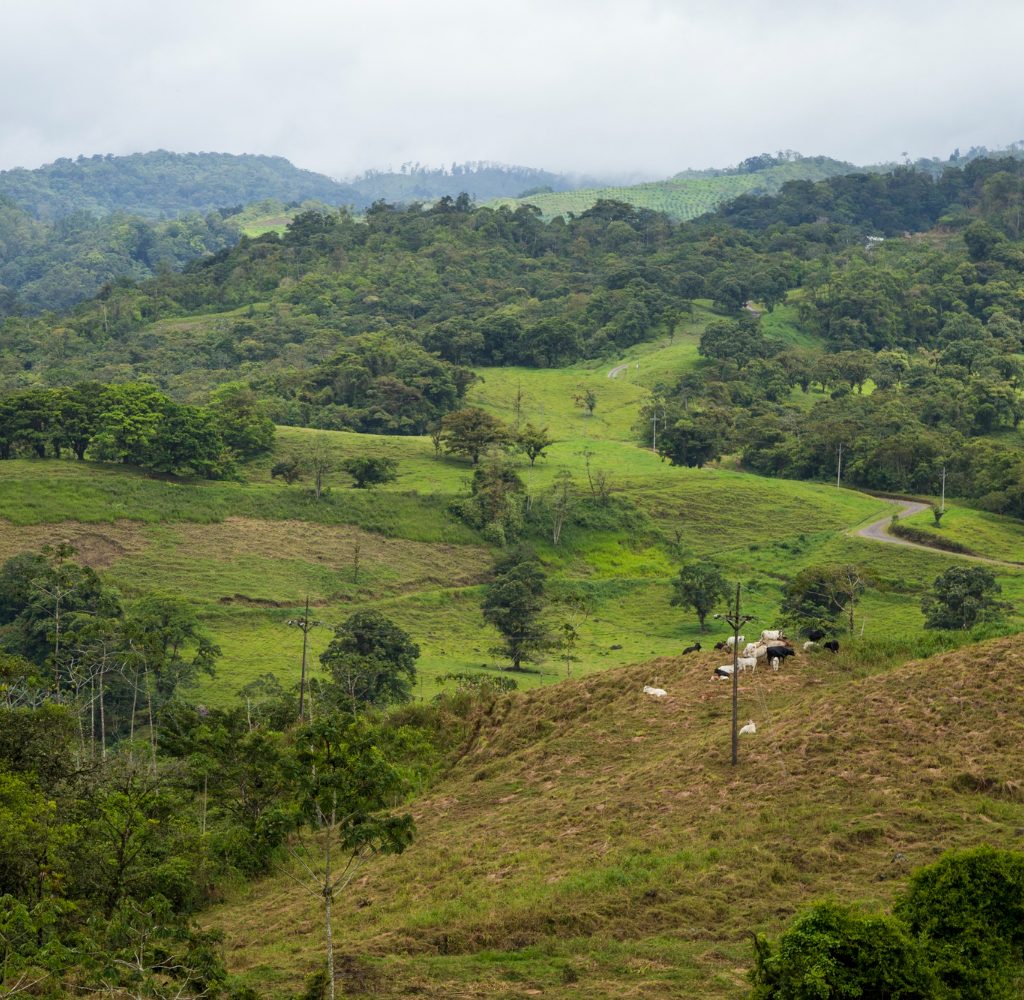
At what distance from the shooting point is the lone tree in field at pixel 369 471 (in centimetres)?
8081

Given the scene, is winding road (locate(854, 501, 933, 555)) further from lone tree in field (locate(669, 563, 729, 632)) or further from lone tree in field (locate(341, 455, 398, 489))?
lone tree in field (locate(341, 455, 398, 489))

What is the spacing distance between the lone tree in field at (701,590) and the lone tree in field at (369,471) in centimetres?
2348

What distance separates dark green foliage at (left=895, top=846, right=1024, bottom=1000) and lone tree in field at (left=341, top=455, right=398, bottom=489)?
64.9 m

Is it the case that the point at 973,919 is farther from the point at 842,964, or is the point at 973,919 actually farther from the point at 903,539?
the point at 903,539

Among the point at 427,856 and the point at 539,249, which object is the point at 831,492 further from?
the point at 539,249

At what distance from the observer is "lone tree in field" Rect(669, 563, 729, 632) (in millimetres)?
65750

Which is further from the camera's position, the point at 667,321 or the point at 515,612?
the point at 667,321

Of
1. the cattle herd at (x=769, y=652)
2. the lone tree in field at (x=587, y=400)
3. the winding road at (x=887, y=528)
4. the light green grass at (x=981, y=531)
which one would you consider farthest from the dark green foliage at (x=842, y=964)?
the lone tree in field at (x=587, y=400)

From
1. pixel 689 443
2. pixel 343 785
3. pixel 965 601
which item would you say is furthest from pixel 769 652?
pixel 689 443

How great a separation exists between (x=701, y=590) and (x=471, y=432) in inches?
1109

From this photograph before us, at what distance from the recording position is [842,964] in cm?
1620

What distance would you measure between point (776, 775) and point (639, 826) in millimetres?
3534

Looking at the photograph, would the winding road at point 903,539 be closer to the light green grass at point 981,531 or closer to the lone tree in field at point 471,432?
the light green grass at point 981,531

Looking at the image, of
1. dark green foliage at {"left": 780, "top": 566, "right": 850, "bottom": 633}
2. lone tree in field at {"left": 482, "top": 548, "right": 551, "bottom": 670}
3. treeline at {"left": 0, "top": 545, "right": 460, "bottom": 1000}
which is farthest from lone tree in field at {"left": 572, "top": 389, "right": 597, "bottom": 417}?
treeline at {"left": 0, "top": 545, "right": 460, "bottom": 1000}
